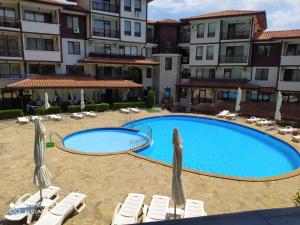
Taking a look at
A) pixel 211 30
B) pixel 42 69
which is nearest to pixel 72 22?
pixel 42 69

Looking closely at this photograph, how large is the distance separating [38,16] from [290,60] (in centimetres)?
3540

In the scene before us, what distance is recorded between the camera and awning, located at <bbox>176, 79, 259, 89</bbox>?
121 feet

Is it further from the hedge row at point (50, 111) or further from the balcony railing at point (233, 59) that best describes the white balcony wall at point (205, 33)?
the hedge row at point (50, 111)

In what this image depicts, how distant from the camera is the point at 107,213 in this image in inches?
383

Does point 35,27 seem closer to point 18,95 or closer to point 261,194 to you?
point 18,95

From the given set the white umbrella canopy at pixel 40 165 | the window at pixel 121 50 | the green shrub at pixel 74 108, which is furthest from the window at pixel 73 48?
the white umbrella canopy at pixel 40 165

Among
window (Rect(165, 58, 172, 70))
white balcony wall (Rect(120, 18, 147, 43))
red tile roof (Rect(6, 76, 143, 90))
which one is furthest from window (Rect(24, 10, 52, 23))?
window (Rect(165, 58, 172, 70))

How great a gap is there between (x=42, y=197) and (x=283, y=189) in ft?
37.3

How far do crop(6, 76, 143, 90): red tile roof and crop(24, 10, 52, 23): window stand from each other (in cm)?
796

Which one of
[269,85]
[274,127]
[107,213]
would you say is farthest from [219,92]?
[107,213]

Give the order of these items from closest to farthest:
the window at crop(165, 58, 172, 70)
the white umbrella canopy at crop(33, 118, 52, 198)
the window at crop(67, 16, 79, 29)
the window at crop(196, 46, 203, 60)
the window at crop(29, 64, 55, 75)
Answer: the white umbrella canopy at crop(33, 118, 52, 198), the window at crop(29, 64, 55, 75), the window at crop(67, 16, 79, 29), the window at crop(196, 46, 203, 60), the window at crop(165, 58, 172, 70)

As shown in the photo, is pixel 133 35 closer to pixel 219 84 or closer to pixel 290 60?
pixel 219 84

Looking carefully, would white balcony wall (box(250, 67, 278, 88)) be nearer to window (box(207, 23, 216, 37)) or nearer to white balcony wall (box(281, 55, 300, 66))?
white balcony wall (box(281, 55, 300, 66))

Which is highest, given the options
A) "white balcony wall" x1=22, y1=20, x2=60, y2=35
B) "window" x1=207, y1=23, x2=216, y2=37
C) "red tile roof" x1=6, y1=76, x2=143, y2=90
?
"window" x1=207, y1=23, x2=216, y2=37
